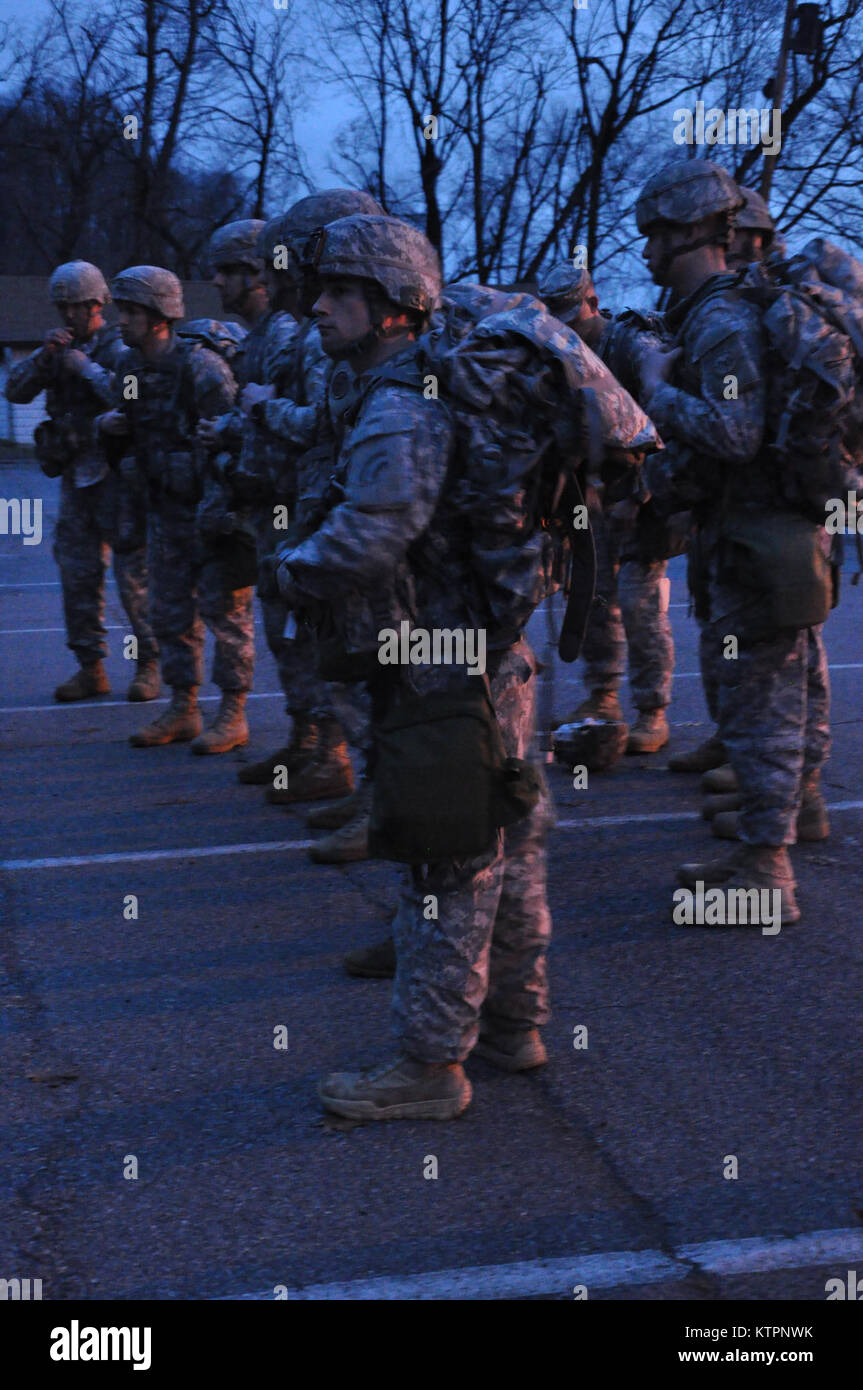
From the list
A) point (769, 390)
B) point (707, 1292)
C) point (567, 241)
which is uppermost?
point (567, 241)

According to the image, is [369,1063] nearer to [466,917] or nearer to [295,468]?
[466,917]

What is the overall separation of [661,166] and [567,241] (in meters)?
30.8

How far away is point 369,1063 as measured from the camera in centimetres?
387

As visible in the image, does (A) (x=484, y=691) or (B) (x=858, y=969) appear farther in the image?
(B) (x=858, y=969)

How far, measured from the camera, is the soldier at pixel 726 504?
4.75m

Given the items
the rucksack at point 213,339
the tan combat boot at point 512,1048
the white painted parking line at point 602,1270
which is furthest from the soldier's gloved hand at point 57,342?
the white painted parking line at point 602,1270

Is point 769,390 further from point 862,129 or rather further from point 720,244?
point 862,129

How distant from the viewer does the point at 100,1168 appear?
334cm

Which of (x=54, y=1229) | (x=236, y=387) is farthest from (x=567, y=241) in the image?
(x=54, y=1229)

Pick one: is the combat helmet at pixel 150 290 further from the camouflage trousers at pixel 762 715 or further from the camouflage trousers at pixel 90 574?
the camouflage trousers at pixel 762 715

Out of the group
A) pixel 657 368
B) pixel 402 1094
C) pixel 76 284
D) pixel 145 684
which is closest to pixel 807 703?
pixel 657 368

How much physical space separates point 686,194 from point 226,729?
3414 millimetres

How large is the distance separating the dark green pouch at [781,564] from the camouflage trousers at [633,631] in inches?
77.7

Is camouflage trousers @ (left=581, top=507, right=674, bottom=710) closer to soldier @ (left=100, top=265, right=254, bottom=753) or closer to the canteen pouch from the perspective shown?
soldier @ (left=100, top=265, right=254, bottom=753)
